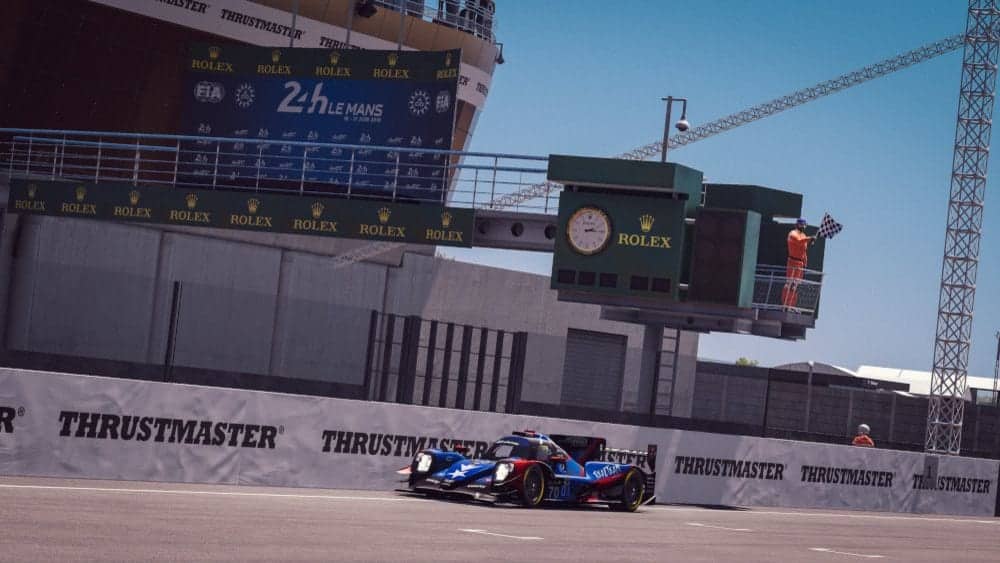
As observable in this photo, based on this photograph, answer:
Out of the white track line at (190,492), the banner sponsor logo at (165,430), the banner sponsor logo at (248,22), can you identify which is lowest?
the white track line at (190,492)

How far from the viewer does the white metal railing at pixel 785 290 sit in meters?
31.9

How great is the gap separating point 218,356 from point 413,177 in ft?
21.9

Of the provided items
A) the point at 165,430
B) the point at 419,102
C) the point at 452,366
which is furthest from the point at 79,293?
the point at 165,430

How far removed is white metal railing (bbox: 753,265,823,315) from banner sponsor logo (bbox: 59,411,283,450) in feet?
45.6

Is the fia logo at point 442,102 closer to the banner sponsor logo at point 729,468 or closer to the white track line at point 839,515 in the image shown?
the banner sponsor logo at point 729,468

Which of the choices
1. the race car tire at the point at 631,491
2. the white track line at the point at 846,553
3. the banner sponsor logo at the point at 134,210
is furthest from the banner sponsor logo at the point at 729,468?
the banner sponsor logo at the point at 134,210

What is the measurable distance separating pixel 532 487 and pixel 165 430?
5.32 metres

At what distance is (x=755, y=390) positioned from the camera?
48.5 m

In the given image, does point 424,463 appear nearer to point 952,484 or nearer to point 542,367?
point 542,367

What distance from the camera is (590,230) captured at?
102ft

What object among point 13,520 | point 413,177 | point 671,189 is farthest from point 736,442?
point 13,520

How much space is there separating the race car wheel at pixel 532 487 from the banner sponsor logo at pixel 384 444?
3.39 feet

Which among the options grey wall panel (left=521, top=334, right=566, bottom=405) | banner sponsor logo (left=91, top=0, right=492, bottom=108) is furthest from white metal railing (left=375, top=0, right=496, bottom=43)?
grey wall panel (left=521, top=334, right=566, bottom=405)

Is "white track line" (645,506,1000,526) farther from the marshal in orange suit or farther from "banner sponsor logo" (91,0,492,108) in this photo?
"banner sponsor logo" (91,0,492,108)
